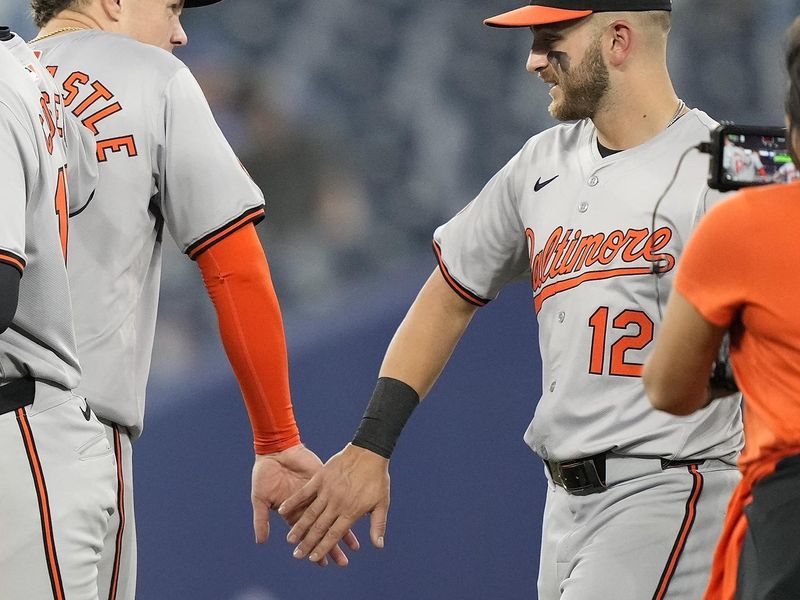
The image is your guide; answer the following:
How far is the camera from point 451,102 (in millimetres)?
4359

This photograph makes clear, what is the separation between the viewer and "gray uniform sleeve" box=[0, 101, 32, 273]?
5.39ft

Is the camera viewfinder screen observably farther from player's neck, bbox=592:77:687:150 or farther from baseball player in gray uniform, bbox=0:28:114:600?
baseball player in gray uniform, bbox=0:28:114:600

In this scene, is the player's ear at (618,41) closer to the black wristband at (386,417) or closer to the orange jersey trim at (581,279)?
the orange jersey trim at (581,279)

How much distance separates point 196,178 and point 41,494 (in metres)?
0.83

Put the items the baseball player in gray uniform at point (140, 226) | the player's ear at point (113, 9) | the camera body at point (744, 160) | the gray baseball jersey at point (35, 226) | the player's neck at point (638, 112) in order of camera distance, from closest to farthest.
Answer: the camera body at point (744, 160), the gray baseball jersey at point (35, 226), the baseball player in gray uniform at point (140, 226), the player's neck at point (638, 112), the player's ear at point (113, 9)

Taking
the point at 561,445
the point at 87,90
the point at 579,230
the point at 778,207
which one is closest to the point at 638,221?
the point at 579,230

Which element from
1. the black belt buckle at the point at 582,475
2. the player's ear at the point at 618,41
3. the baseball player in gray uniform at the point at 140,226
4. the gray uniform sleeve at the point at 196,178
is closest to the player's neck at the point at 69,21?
the baseball player in gray uniform at the point at 140,226

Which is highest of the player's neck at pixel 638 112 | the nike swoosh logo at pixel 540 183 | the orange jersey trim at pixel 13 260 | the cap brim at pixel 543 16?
the cap brim at pixel 543 16

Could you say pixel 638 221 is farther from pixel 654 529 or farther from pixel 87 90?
pixel 87 90

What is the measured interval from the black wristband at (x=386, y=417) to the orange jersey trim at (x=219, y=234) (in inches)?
17.3

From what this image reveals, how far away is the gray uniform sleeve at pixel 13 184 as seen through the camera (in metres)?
1.64

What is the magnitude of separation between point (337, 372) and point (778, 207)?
9.17 ft

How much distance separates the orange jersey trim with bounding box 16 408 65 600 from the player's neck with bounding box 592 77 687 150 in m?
1.28

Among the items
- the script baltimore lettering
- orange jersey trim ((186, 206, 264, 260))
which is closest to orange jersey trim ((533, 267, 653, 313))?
the script baltimore lettering
